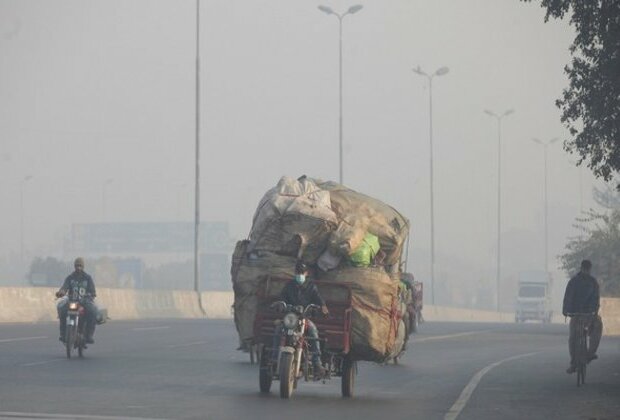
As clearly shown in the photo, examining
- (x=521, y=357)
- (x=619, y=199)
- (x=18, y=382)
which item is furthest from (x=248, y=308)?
(x=619, y=199)

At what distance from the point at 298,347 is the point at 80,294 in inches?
364

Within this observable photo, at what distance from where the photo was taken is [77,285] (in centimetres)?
2738

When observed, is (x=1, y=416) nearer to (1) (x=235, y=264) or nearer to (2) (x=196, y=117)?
(1) (x=235, y=264)

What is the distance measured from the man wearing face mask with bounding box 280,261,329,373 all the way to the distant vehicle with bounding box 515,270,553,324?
265 ft

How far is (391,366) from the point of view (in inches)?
1075

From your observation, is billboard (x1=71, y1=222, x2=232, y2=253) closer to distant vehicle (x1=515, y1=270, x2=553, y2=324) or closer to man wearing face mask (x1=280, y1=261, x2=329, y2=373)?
distant vehicle (x1=515, y1=270, x2=553, y2=324)

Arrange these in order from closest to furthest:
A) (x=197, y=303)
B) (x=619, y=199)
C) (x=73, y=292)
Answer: (x=73, y=292)
(x=197, y=303)
(x=619, y=199)

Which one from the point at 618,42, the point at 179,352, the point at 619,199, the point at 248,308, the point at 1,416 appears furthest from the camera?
the point at 619,199

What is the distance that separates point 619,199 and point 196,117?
60290 millimetres

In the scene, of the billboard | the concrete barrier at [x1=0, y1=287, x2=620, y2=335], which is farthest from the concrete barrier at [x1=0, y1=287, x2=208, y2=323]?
the billboard

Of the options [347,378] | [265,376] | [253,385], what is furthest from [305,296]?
[253,385]

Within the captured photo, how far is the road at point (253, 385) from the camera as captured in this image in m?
17.5

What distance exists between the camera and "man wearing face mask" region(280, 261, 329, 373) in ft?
62.7

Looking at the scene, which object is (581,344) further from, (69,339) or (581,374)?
(69,339)
